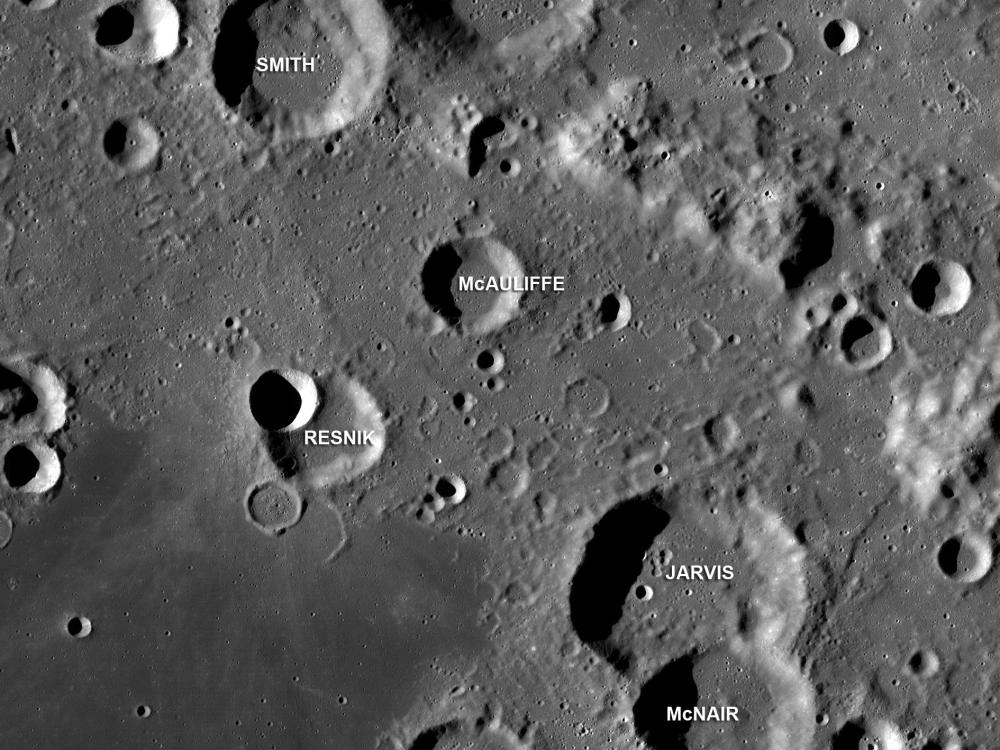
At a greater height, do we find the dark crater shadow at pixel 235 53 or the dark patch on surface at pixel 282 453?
the dark crater shadow at pixel 235 53

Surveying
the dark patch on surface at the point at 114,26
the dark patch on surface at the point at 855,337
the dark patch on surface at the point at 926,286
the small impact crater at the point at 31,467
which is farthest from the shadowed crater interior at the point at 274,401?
the dark patch on surface at the point at 926,286

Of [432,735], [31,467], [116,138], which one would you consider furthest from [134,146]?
[432,735]

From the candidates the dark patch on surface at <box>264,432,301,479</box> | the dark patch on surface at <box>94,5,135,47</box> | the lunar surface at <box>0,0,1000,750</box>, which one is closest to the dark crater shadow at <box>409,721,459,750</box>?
the lunar surface at <box>0,0,1000,750</box>

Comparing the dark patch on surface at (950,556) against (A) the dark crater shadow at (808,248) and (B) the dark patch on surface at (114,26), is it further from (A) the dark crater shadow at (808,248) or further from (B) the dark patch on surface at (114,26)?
(B) the dark patch on surface at (114,26)

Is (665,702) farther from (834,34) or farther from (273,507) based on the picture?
(834,34)

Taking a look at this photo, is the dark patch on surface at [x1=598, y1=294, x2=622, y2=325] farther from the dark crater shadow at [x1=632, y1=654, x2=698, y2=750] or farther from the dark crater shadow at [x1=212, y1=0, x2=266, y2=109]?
the dark crater shadow at [x1=212, y1=0, x2=266, y2=109]

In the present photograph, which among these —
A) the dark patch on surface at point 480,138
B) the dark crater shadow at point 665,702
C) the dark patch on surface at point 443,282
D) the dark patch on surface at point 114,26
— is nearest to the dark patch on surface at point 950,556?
the dark crater shadow at point 665,702

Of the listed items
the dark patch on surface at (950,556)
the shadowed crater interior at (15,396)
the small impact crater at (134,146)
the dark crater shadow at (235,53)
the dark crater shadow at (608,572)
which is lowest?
the dark crater shadow at (608,572)

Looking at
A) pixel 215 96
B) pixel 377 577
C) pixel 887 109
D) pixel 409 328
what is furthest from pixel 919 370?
pixel 215 96
